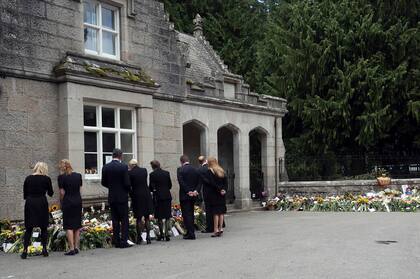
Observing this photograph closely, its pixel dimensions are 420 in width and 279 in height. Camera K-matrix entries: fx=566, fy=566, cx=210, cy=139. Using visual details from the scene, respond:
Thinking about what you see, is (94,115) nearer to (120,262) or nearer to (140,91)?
(140,91)

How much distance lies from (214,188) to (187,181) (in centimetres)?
64

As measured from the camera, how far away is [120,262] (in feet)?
29.9

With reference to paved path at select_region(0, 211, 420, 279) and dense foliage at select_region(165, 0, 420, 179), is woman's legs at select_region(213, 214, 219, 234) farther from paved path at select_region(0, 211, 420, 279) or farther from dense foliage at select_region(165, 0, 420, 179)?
dense foliage at select_region(165, 0, 420, 179)

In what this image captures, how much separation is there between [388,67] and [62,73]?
16.7 metres

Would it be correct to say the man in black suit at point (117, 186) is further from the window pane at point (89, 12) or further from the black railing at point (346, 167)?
the black railing at point (346, 167)

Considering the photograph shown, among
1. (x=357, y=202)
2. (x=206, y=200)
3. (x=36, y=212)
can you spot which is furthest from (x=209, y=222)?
(x=357, y=202)

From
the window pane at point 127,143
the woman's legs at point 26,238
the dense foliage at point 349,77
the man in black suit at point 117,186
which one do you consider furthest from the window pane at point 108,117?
the dense foliage at point 349,77

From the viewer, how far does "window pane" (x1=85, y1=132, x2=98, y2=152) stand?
1355 centimetres

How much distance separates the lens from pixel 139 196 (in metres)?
11.4

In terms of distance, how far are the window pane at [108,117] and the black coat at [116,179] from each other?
3.35m

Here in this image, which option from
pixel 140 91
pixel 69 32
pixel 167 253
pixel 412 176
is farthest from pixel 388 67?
pixel 167 253

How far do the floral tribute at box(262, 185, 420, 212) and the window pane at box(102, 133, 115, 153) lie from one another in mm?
8295

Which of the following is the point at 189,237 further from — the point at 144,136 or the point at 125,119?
the point at 125,119

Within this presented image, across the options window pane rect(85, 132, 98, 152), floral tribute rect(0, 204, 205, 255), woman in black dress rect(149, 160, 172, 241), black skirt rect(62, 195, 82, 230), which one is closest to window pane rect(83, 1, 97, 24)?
window pane rect(85, 132, 98, 152)
